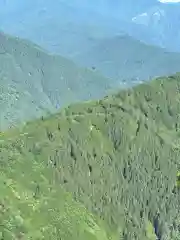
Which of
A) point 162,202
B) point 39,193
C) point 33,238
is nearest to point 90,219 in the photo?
point 39,193

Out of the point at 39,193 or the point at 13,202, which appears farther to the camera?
the point at 39,193

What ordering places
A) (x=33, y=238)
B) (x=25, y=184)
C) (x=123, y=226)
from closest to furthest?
(x=33, y=238)
(x=25, y=184)
(x=123, y=226)

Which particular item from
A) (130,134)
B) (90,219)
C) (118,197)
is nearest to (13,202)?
(90,219)

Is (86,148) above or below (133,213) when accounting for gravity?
above

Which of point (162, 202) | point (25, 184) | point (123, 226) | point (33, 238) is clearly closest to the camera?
point (33, 238)

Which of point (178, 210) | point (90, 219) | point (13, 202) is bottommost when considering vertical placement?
point (178, 210)

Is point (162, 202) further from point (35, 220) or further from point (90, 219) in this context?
point (35, 220)
